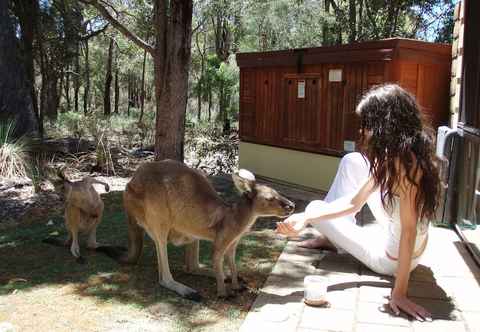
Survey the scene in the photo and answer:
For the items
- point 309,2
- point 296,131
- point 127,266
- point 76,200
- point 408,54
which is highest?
point 309,2

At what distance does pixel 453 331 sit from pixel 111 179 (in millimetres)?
6584

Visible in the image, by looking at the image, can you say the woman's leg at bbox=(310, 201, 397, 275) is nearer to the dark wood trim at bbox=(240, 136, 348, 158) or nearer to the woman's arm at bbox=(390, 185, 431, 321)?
the woman's arm at bbox=(390, 185, 431, 321)

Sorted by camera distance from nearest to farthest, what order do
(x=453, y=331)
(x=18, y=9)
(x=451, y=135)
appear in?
(x=453, y=331)
(x=451, y=135)
(x=18, y=9)

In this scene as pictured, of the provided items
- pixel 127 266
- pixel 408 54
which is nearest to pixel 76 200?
pixel 127 266

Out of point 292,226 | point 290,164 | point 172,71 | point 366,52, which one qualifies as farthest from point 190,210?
point 290,164

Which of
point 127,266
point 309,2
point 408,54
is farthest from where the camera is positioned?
point 309,2

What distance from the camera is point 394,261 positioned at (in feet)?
11.9

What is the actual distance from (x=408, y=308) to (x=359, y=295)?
43cm

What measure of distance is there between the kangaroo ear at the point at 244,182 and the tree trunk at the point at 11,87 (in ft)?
24.9

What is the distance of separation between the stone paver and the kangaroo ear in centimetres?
78

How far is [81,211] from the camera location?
4453 mm

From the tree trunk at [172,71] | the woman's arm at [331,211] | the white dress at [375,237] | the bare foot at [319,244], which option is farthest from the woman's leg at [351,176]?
the tree trunk at [172,71]

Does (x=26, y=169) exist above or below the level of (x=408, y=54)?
below

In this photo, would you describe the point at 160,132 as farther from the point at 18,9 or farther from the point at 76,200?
the point at 18,9
